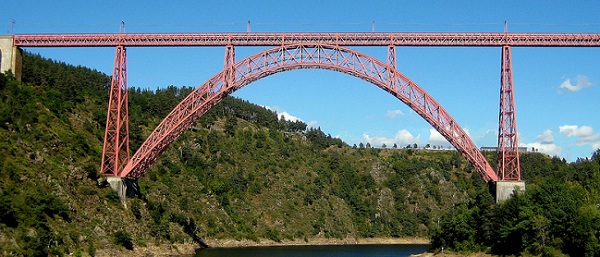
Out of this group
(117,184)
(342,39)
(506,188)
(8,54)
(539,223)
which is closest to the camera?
(539,223)

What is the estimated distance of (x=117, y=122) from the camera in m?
60.5

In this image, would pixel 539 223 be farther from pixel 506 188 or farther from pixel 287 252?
pixel 287 252

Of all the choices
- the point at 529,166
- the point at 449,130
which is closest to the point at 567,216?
the point at 449,130

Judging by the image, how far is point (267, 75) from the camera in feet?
190

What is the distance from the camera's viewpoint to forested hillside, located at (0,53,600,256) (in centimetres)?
5353

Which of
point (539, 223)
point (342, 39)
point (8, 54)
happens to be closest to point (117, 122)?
point (8, 54)

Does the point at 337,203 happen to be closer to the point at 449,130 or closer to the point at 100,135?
the point at 100,135

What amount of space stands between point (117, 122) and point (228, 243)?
125 feet

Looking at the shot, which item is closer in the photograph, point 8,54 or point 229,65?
point 229,65

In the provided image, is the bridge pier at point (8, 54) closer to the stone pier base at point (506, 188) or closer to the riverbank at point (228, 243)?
the riverbank at point (228, 243)

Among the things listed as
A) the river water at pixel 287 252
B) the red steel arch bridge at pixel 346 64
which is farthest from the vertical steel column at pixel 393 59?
the river water at pixel 287 252

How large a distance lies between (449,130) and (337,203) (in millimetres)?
72511

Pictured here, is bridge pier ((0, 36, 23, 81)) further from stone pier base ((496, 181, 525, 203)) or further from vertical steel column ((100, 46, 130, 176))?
stone pier base ((496, 181, 525, 203))

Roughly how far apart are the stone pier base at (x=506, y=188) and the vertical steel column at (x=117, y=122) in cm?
3139
